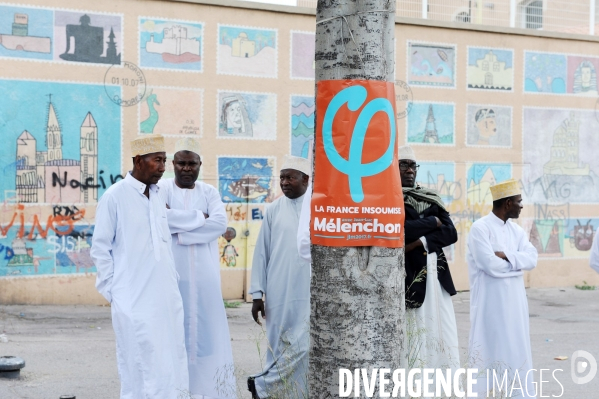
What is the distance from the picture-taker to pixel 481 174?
586 inches

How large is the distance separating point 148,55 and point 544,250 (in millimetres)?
7763

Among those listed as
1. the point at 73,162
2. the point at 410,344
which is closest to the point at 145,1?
the point at 73,162

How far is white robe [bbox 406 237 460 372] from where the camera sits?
611cm

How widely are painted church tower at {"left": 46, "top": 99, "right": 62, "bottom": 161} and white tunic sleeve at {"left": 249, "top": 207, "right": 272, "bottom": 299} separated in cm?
591

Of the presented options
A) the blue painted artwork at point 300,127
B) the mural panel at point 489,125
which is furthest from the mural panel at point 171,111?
the mural panel at point 489,125

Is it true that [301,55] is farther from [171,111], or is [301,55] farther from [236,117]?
[171,111]

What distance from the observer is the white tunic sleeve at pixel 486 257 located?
22.3 feet

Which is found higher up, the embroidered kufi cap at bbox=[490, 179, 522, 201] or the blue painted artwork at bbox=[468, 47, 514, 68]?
the blue painted artwork at bbox=[468, 47, 514, 68]

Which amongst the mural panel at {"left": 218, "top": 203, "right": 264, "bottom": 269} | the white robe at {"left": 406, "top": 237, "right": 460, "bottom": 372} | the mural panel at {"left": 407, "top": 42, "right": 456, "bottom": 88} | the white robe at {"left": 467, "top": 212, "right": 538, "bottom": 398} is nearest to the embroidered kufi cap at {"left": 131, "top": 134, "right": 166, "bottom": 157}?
the white robe at {"left": 406, "top": 237, "right": 460, "bottom": 372}

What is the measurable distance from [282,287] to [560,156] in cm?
996

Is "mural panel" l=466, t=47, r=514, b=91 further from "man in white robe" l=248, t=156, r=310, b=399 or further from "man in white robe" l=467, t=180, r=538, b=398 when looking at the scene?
"man in white robe" l=248, t=156, r=310, b=399

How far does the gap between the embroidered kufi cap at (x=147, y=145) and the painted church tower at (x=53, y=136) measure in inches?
255

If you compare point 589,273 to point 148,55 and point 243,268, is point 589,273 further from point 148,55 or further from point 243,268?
point 148,55

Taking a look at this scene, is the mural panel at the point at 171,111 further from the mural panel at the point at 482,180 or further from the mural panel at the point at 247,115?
the mural panel at the point at 482,180
